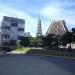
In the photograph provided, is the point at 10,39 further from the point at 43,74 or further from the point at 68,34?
the point at 43,74

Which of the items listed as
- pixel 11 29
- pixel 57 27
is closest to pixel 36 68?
pixel 57 27

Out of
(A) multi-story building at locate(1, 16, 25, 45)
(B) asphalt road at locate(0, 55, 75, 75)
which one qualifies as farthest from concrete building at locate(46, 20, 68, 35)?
(B) asphalt road at locate(0, 55, 75, 75)

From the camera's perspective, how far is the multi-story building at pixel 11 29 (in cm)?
11854

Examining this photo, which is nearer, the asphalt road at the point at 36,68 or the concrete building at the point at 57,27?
the asphalt road at the point at 36,68

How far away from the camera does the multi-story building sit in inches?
4667

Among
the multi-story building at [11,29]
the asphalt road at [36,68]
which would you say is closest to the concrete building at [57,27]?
the multi-story building at [11,29]

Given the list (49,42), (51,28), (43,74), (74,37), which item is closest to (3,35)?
(51,28)

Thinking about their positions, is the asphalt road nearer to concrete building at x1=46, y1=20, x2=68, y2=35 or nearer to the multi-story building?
concrete building at x1=46, y1=20, x2=68, y2=35

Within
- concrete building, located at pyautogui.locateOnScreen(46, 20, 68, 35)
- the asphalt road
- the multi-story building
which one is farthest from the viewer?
the multi-story building

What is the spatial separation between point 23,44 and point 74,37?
33.5m

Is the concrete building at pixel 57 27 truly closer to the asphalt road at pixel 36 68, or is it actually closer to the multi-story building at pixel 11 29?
the multi-story building at pixel 11 29

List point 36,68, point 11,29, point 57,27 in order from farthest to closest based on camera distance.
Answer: point 11,29 < point 57,27 < point 36,68

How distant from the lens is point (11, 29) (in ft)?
403

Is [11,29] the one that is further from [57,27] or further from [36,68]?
[36,68]
